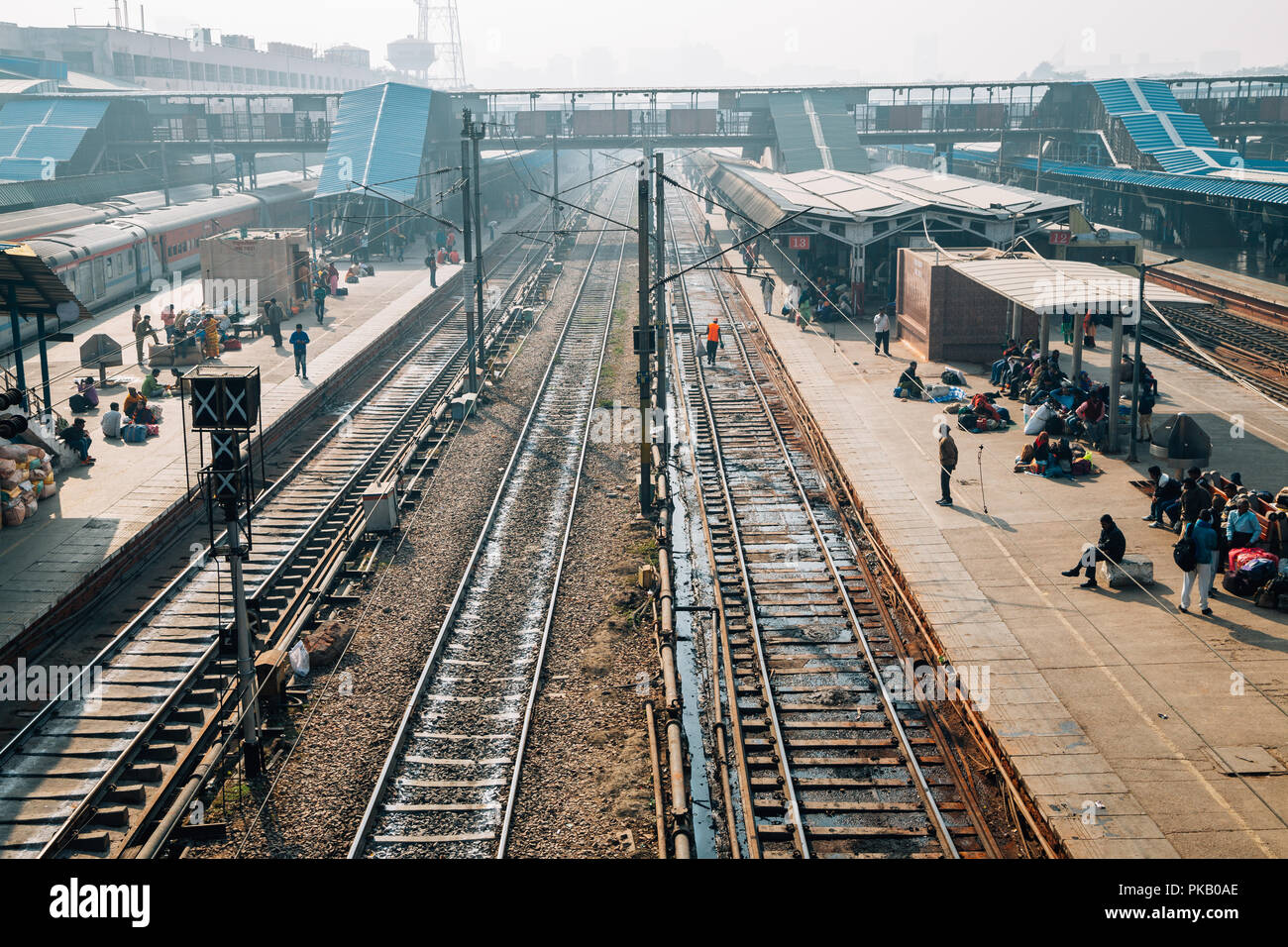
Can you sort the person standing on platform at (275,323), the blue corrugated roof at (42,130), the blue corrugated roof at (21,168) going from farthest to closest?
1. the blue corrugated roof at (42,130)
2. the blue corrugated roof at (21,168)
3. the person standing on platform at (275,323)

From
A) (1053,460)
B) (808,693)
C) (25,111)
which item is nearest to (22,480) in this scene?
(808,693)

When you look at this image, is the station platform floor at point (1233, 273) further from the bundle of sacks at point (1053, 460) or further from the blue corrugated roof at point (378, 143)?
the blue corrugated roof at point (378, 143)

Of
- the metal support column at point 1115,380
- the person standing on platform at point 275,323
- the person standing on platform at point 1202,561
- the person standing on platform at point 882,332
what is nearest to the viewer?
the person standing on platform at point 1202,561

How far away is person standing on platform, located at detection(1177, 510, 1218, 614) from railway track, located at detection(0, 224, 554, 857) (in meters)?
13.0

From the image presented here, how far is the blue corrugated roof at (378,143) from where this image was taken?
64000mm

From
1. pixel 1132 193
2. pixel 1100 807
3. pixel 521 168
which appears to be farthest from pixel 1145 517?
pixel 521 168

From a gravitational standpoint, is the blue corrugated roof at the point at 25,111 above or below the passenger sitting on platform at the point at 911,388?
above

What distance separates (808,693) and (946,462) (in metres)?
7.66

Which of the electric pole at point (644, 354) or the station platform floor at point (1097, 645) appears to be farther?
the electric pole at point (644, 354)

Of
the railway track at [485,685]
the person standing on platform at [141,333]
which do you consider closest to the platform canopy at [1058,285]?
the railway track at [485,685]

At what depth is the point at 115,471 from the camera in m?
25.2

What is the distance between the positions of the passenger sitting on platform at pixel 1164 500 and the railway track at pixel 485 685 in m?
10.4

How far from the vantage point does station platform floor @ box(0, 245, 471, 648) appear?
62.5 ft

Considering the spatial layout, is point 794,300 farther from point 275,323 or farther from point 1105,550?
point 1105,550
